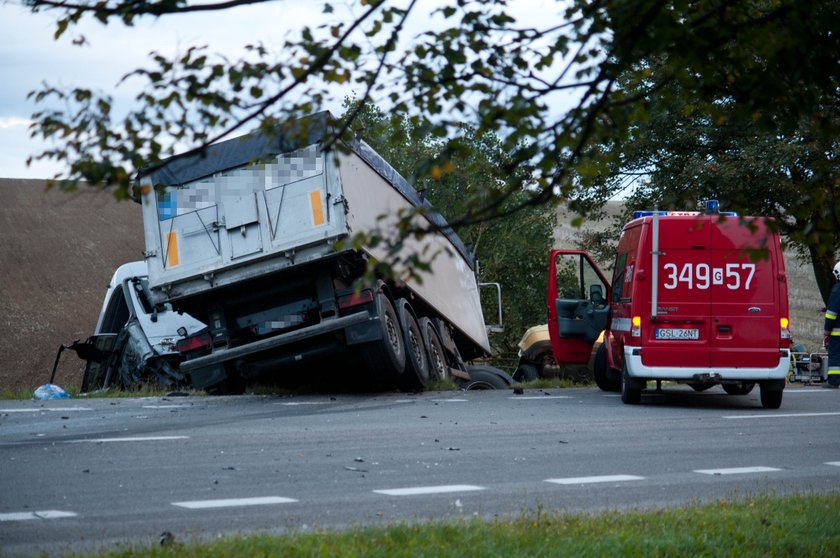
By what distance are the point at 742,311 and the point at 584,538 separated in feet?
29.9

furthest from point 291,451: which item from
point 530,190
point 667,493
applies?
point 530,190

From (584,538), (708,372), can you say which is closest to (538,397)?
(708,372)

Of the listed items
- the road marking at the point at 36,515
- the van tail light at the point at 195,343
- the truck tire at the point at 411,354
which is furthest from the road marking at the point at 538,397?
the road marking at the point at 36,515

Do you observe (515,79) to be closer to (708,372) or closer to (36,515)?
(36,515)

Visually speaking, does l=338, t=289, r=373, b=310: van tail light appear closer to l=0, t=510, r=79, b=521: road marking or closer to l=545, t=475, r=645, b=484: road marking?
l=545, t=475, r=645, b=484: road marking

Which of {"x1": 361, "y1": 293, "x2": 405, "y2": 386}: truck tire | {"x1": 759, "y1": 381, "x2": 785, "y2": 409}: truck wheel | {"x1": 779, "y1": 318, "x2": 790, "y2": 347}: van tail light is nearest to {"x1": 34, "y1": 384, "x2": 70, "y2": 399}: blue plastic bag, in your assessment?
{"x1": 361, "y1": 293, "x2": 405, "y2": 386}: truck tire

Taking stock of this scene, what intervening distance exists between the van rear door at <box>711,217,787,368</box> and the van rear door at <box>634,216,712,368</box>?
11 cm

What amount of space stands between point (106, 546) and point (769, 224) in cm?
326

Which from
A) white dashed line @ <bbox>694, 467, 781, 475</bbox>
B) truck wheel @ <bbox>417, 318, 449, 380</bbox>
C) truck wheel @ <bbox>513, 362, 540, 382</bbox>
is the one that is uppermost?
truck wheel @ <bbox>417, 318, 449, 380</bbox>

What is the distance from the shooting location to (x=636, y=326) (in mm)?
14445

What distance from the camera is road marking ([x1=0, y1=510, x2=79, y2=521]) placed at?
626 centimetres

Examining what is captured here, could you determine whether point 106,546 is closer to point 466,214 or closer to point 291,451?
point 466,214

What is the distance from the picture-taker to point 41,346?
44938mm

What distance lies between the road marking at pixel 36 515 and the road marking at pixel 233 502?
61 cm
